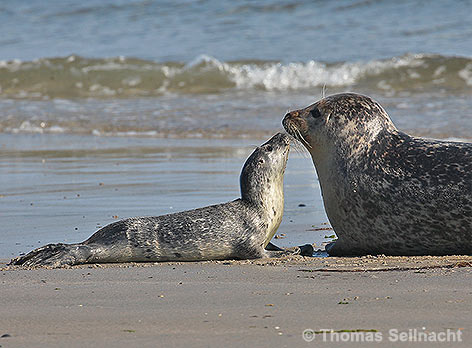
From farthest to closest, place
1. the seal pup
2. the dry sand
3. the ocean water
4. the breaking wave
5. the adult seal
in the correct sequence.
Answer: the breaking wave
the ocean water
the seal pup
the adult seal
the dry sand

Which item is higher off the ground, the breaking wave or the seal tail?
the breaking wave

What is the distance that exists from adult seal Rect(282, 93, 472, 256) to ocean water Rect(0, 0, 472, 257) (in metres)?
0.59

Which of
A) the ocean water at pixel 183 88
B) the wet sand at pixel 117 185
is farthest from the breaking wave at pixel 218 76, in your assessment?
the wet sand at pixel 117 185

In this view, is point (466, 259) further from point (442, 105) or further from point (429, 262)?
point (442, 105)

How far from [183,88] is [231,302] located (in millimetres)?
14395

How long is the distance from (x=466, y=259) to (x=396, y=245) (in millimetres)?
447

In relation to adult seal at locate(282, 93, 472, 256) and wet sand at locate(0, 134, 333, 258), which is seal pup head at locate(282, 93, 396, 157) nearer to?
adult seal at locate(282, 93, 472, 256)

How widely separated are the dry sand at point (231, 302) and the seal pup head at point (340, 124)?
89cm

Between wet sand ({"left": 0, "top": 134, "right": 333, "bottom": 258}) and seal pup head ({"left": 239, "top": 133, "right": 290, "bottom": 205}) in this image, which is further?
wet sand ({"left": 0, "top": 134, "right": 333, "bottom": 258})

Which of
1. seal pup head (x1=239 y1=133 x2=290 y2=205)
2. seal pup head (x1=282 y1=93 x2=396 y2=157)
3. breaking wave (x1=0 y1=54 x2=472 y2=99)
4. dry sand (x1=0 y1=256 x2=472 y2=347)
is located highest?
breaking wave (x1=0 y1=54 x2=472 y2=99)

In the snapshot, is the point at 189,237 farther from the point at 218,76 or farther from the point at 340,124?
the point at 218,76

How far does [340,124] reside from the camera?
5352 millimetres

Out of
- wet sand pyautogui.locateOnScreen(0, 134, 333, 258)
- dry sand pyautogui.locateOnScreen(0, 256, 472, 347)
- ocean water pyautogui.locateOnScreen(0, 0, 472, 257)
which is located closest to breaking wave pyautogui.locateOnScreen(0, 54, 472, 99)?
ocean water pyautogui.locateOnScreen(0, 0, 472, 257)

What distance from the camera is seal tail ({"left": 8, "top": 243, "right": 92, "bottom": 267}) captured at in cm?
468
